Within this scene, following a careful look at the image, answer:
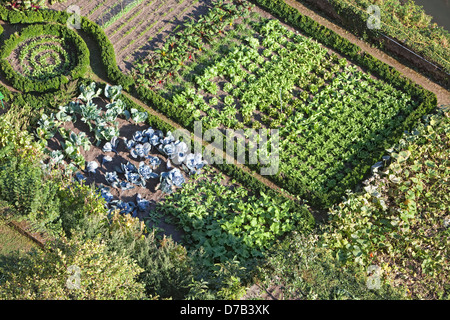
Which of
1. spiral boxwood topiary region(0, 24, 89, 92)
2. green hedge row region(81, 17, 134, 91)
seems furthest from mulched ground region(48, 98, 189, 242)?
spiral boxwood topiary region(0, 24, 89, 92)

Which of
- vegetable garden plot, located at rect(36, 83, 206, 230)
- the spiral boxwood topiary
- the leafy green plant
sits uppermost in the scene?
the spiral boxwood topiary

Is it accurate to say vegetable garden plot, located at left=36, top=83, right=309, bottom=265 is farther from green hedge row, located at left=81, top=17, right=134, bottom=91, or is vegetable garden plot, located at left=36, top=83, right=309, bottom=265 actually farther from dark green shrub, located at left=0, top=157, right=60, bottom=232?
dark green shrub, located at left=0, top=157, right=60, bottom=232

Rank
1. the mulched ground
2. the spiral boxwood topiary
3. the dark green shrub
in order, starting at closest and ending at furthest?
the dark green shrub < the mulched ground < the spiral boxwood topiary

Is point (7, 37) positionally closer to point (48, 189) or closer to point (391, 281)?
point (48, 189)

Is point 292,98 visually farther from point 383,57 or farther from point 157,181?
point 157,181

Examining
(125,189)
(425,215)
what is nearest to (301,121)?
(425,215)

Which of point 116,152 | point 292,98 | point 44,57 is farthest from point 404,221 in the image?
point 44,57
